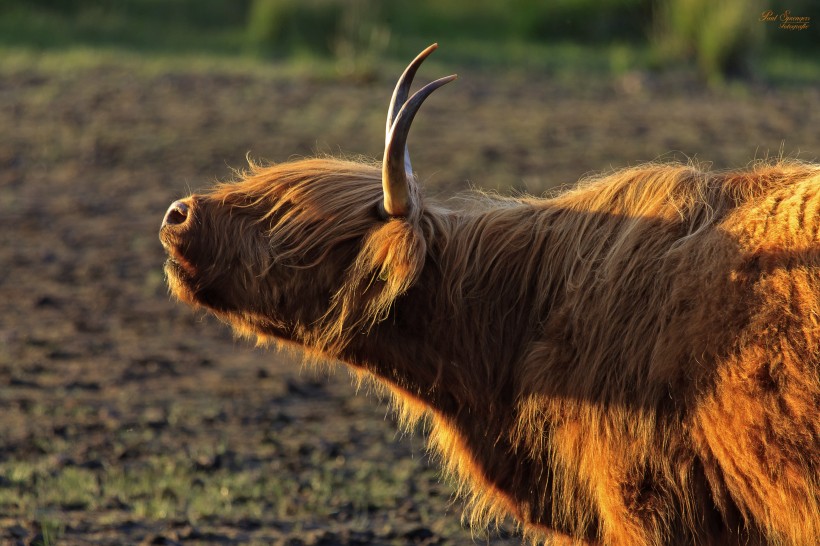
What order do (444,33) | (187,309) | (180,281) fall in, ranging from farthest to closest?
(444,33) → (187,309) → (180,281)

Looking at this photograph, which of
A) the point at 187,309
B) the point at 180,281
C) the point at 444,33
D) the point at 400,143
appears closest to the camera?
the point at 400,143

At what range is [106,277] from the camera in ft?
27.8

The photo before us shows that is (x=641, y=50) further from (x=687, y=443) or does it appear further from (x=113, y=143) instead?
(x=687, y=443)

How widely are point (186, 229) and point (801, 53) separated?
12.6 metres

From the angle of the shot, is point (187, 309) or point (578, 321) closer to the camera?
point (578, 321)

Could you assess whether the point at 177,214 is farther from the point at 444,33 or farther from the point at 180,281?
the point at 444,33

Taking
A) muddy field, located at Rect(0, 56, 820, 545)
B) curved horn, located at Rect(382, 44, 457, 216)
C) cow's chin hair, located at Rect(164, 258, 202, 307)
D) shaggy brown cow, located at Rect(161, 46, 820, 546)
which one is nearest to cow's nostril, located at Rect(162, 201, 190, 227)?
shaggy brown cow, located at Rect(161, 46, 820, 546)

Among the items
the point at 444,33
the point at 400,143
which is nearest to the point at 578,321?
the point at 400,143

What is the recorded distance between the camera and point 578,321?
3588mm

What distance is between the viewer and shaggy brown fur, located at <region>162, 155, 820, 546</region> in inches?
128

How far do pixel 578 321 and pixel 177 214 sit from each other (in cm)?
126

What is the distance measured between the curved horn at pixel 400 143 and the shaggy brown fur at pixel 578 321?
57 mm

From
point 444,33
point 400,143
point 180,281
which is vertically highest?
point 400,143

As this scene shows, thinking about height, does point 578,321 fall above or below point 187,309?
above
